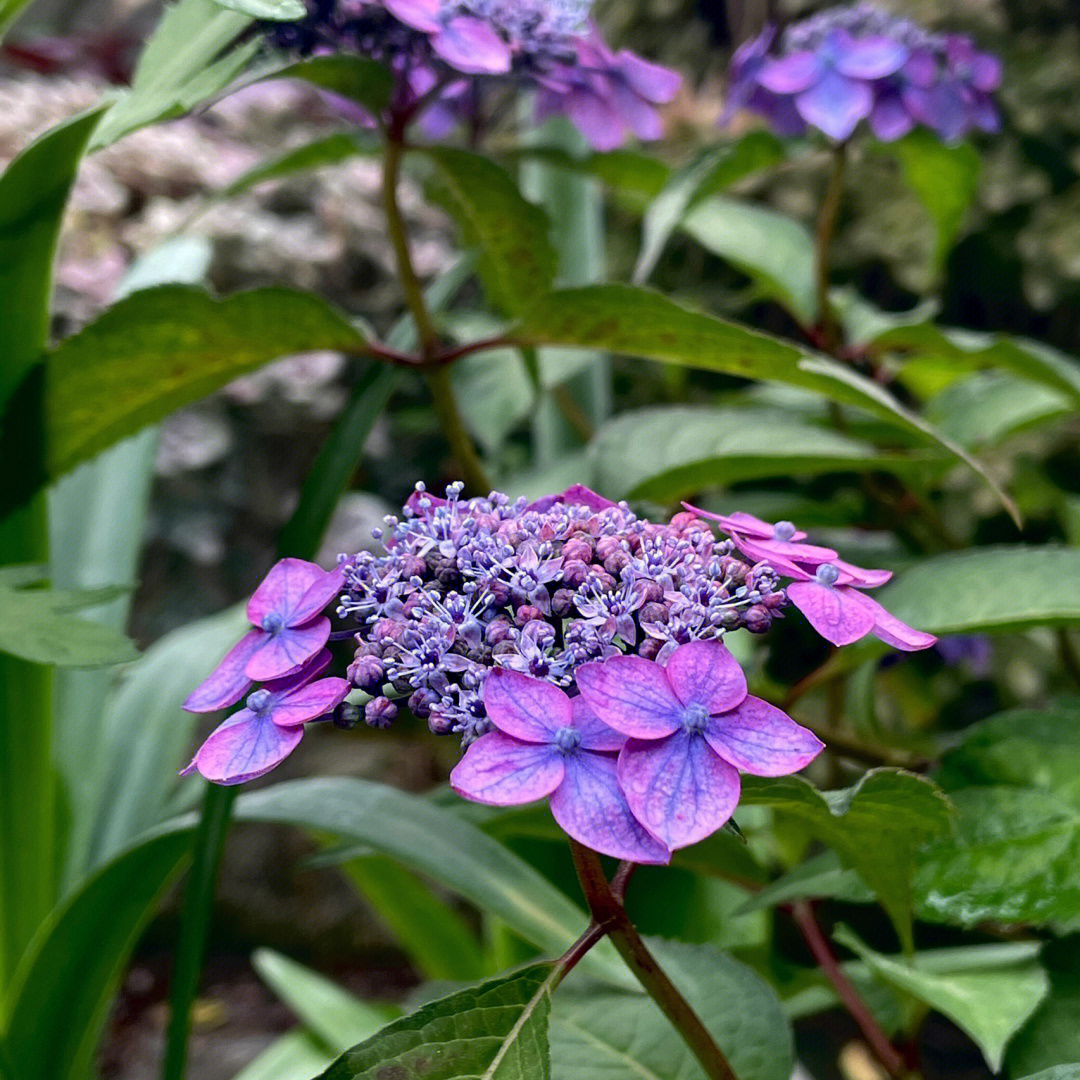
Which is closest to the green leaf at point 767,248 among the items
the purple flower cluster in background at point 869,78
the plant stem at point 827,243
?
the plant stem at point 827,243

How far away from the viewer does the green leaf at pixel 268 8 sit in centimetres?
39

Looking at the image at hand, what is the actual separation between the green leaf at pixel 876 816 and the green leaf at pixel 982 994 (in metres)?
0.10

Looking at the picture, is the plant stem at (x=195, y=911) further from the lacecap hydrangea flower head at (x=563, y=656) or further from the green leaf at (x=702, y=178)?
the green leaf at (x=702, y=178)

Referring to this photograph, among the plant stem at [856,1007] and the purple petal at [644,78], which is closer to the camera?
the plant stem at [856,1007]

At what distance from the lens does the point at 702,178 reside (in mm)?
792

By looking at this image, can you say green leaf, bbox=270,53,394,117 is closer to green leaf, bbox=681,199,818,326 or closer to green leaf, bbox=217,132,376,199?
green leaf, bbox=217,132,376,199

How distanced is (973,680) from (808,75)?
33.2 inches

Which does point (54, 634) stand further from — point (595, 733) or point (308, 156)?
point (308, 156)

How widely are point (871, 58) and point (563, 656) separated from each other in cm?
67

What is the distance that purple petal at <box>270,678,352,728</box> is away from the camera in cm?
32

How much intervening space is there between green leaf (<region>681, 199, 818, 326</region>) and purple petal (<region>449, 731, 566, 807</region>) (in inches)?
28.4

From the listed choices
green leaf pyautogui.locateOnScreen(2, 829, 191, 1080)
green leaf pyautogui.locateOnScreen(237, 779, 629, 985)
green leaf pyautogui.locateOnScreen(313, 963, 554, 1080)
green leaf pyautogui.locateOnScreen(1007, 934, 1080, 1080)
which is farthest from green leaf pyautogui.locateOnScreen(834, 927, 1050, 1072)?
green leaf pyautogui.locateOnScreen(2, 829, 191, 1080)

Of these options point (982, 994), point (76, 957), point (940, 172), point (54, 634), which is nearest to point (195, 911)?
point (76, 957)

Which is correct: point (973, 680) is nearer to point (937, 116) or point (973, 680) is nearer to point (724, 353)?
point (937, 116)
